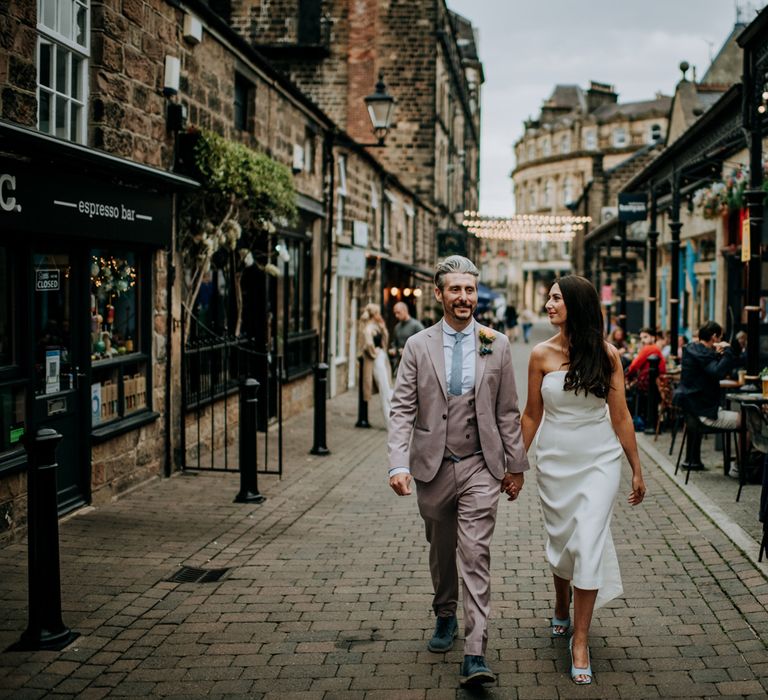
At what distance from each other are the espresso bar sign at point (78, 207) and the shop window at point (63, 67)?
1.84 feet

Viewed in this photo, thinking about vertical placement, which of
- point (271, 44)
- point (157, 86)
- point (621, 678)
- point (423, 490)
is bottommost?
point (621, 678)

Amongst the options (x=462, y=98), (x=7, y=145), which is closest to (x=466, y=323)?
(x=7, y=145)

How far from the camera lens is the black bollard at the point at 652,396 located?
13383 mm

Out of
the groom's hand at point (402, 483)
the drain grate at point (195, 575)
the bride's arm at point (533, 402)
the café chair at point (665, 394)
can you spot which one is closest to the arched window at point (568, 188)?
the café chair at point (665, 394)

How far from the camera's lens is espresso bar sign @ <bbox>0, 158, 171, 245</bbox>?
21.7 ft

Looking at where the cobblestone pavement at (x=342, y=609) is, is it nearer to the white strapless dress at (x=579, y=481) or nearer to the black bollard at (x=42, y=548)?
the black bollard at (x=42, y=548)

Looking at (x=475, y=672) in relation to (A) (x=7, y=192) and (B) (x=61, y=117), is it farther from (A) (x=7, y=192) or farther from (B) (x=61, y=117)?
(B) (x=61, y=117)

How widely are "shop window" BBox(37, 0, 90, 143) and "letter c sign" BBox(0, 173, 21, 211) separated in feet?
3.37

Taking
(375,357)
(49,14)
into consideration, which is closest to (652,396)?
(375,357)

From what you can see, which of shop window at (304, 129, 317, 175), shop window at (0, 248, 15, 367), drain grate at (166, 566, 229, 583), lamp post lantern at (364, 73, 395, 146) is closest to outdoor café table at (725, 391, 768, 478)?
drain grate at (166, 566, 229, 583)

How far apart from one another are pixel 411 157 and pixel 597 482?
29.2 m

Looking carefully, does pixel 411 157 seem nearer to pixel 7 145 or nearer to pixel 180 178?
pixel 180 178

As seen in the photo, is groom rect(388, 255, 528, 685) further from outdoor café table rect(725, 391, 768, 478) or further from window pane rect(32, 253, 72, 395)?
outdoor café table rect(725, 391, 768, 478)

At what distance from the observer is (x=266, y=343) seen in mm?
13758
